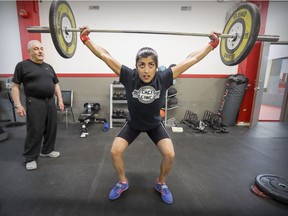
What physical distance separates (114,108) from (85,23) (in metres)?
2.13

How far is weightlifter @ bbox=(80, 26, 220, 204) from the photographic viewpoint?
1482mm

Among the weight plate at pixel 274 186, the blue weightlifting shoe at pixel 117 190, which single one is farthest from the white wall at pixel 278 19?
the blue weightlifting shoe at pixel 117 190

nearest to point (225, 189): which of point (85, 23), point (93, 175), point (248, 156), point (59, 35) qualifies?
point (248, 156)

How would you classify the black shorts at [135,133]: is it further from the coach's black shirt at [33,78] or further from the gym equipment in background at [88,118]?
the gym equipment in background at [88,118]

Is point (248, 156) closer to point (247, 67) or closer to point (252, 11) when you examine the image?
point (252, 11)

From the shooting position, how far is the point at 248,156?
8.57ft

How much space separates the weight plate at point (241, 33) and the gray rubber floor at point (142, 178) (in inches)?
52.4

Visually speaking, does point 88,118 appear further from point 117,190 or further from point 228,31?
point 228,31

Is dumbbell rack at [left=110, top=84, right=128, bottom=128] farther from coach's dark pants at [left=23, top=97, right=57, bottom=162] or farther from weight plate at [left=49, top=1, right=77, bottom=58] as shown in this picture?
weight plate at [left=49, top=1, right=77, bottom=58]

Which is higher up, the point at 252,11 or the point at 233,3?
the point at 233,3

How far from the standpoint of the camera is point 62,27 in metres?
1.69

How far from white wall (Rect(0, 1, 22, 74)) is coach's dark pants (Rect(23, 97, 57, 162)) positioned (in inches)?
114

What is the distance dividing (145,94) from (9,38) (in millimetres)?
4366

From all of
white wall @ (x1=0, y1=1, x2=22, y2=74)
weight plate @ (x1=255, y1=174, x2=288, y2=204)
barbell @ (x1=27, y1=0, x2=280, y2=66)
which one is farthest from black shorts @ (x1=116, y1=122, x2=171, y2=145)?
white wall @ (x1=0, y1=1, x2=22, y2=74)
